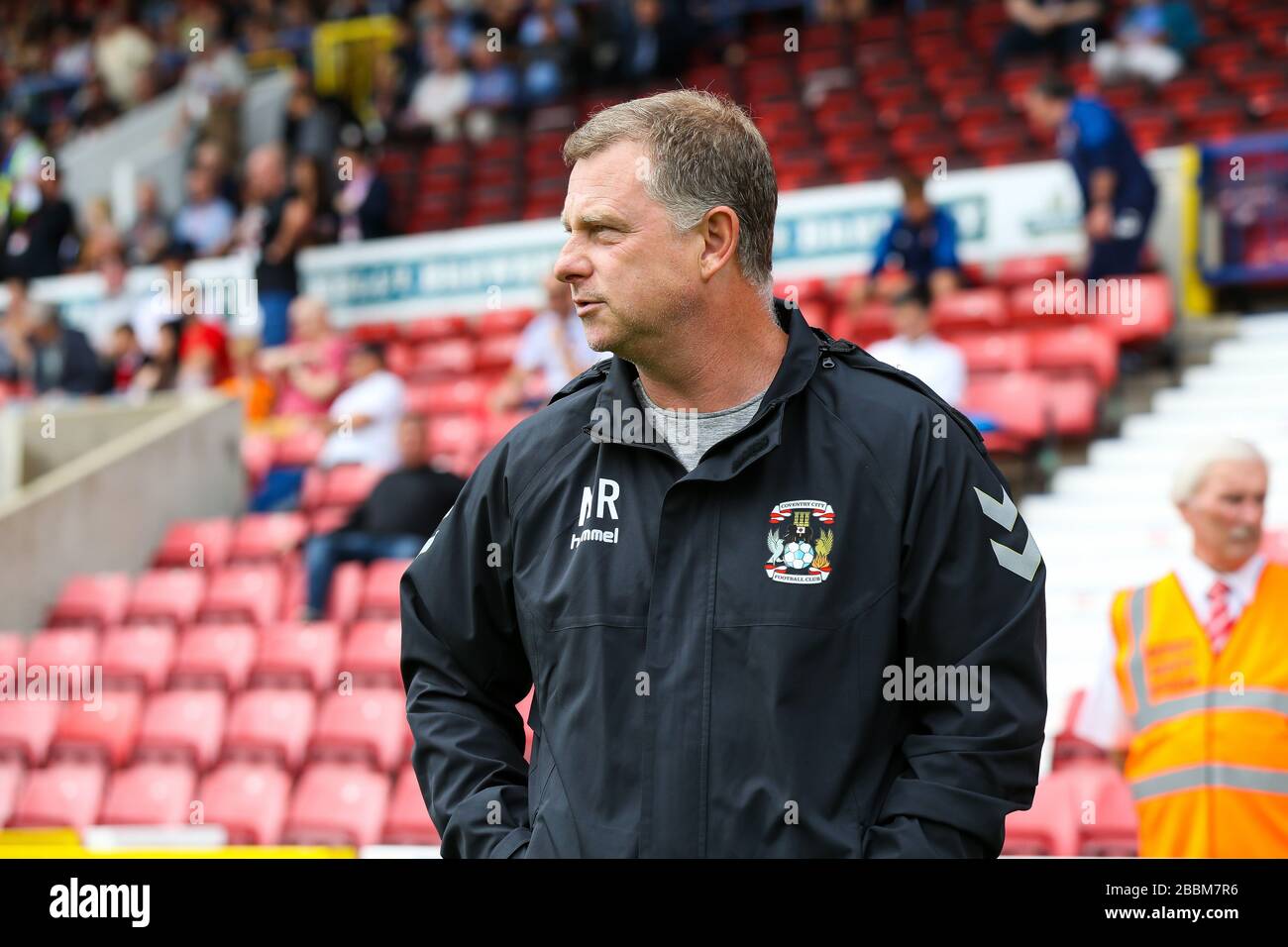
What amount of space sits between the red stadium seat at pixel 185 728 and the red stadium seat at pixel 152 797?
0.12 m

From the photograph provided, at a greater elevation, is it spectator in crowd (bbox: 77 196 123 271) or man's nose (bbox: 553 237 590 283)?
spectator in crowd (bbox: 77 196 123 271)

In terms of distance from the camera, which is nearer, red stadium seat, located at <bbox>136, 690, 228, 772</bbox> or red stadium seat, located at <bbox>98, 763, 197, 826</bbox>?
red stadium seat, located at <bbox>98, 763, 197, 826</bbox>

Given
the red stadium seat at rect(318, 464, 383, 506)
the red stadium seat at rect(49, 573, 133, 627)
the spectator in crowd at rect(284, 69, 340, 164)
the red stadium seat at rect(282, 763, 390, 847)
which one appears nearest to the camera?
the red stadium seat at rect(282, 763, 390, 847)

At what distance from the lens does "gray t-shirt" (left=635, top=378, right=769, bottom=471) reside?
6.70ft

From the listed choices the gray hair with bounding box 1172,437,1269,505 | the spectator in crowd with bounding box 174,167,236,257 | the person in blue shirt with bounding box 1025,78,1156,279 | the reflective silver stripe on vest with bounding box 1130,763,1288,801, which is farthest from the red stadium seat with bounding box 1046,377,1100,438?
the spectator in crowd with bounding box 174,167,236,257

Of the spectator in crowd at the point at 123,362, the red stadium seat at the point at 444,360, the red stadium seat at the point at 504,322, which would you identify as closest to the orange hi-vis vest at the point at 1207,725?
the red stadium seat at the point at 444,360

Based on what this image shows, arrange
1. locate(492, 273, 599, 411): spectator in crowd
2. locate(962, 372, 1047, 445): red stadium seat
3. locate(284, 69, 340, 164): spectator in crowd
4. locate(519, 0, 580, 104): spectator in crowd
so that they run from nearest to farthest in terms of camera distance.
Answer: locate(962, 372, 1047, 445): red stadium seat → locate(492, 273, 599, 411): spectator in crowd → locate(284, 69, 340, 164): spectator in crowd → locate(519, 0, 580, 104): spectator in crowd

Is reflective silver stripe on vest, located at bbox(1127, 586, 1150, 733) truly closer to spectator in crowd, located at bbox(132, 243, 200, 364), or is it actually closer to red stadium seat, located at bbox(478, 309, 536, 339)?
red stadium seat, located at bbox(478, 309, 536, 339)

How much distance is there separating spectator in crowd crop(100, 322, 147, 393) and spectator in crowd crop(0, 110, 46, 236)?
8.10 ft

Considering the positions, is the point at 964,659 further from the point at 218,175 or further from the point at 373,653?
the point at 218,175

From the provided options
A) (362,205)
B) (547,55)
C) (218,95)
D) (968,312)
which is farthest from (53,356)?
(968,312)

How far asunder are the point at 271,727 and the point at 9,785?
40.8 inches

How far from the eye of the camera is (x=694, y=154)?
200cm
